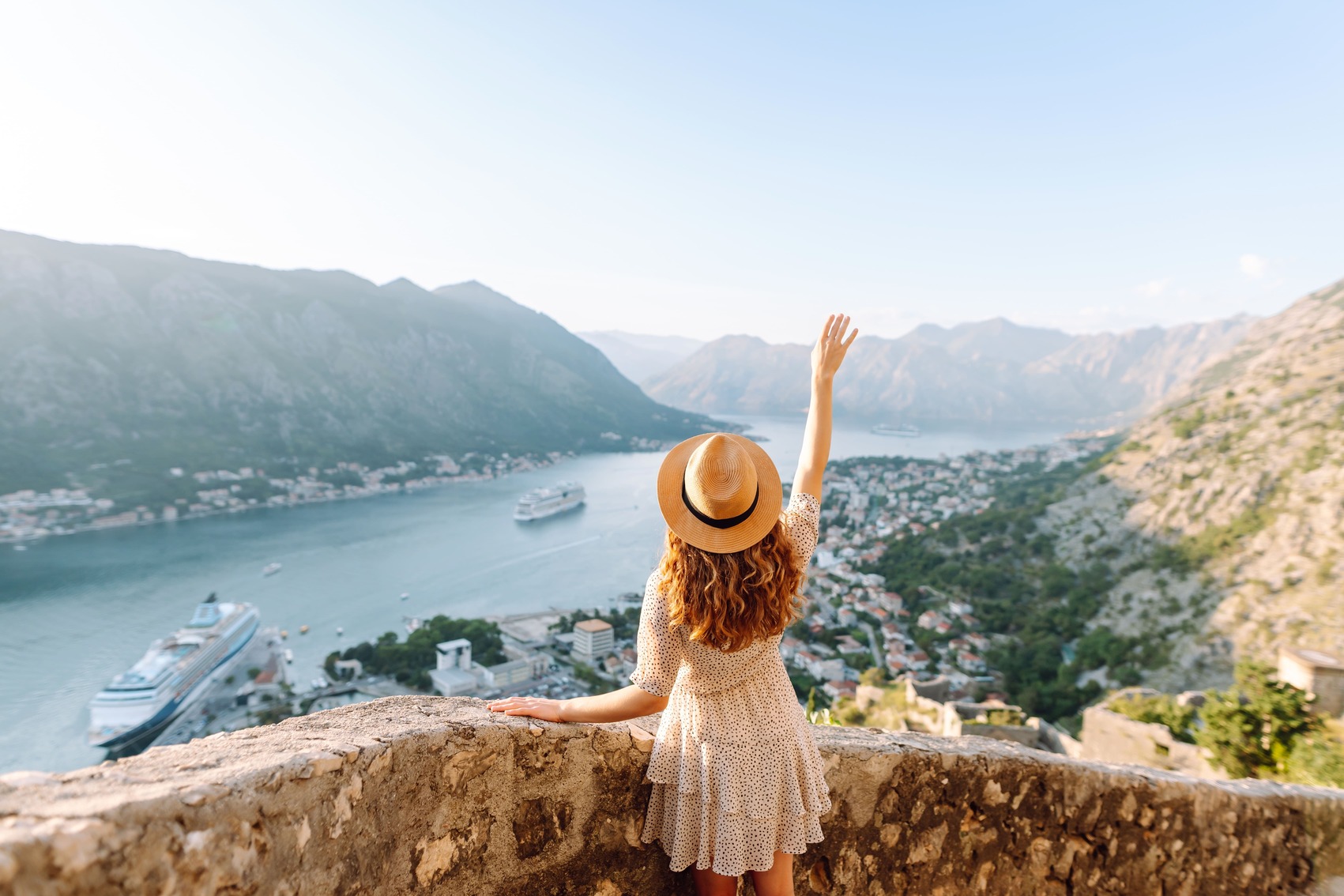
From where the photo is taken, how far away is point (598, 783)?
148 centimetres

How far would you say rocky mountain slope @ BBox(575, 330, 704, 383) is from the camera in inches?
3903

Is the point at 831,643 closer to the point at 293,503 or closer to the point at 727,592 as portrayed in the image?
the point at 727,592

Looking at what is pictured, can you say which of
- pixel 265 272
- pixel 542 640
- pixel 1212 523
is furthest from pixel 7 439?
pixel 1212 523

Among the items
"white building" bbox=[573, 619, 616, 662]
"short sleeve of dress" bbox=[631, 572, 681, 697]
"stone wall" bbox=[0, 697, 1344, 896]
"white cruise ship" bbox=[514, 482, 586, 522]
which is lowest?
"white building" bbox=[573, 619, 616, 662]

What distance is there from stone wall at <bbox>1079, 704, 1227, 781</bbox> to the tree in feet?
8.02

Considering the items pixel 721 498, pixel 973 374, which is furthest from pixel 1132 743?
pixel 973 374

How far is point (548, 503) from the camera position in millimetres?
38469

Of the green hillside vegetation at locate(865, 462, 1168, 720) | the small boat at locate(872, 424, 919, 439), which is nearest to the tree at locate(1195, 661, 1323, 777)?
the green hillside vegetation at locate(865, 462, 1168, 720)

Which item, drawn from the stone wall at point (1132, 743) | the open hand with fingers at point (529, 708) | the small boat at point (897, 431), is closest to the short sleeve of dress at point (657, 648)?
the open hand with fingers at point (529, 708)

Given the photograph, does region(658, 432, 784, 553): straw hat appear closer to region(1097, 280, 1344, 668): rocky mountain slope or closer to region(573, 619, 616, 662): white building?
region(1097, 280, 1344, 668): rocky mountain slope

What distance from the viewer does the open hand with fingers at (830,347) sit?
5.66 feet

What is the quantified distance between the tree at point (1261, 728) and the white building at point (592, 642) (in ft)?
51.6

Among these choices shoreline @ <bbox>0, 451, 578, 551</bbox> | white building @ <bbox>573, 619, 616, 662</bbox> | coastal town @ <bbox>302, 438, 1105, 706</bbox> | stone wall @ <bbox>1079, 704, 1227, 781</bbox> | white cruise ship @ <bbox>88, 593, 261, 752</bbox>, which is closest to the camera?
stone wall @ <bbox>1079, 704, 1227, 781</bbox>

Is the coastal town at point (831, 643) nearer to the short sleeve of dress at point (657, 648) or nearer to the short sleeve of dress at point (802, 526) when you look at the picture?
the short sleeve of dress at point (802, 526)
